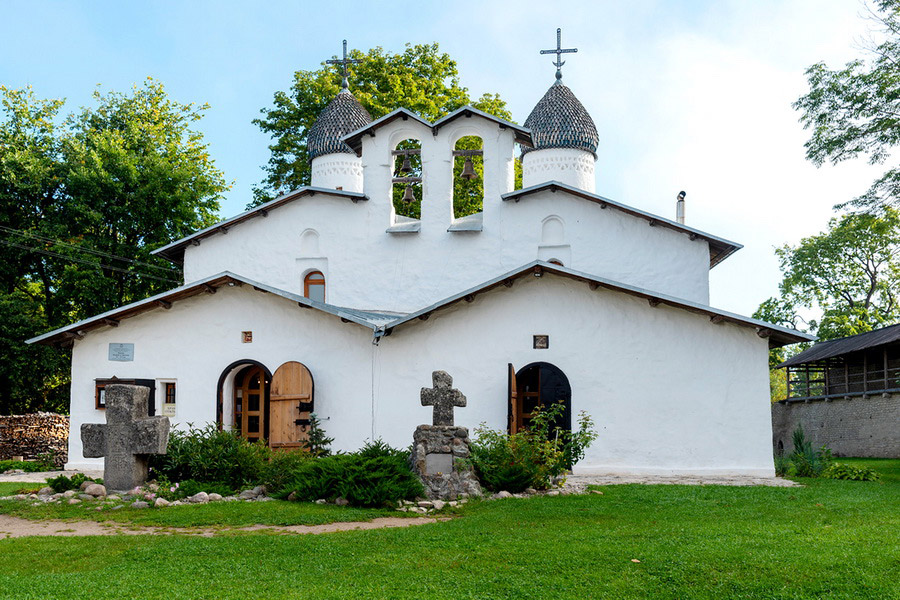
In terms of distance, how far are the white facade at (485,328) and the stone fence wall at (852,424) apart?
12.5 meters

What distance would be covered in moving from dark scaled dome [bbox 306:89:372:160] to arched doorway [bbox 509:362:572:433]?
40.7 feet

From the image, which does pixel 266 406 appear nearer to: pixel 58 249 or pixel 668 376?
pixel 668 376

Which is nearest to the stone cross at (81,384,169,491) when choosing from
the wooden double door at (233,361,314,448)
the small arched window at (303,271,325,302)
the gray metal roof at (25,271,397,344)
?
the wooden double door at (233,361,314,448)

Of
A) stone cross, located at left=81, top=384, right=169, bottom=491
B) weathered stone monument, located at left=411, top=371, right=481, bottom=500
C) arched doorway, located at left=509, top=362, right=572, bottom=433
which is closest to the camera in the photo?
weathered stone monument, located at left=411, top=371, right=481, bottom=500

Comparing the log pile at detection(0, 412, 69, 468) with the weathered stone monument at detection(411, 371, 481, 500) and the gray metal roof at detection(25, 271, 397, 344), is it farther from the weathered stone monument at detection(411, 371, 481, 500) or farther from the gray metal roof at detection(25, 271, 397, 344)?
the weathered stone monument at detection(411, 371, 481, 500)

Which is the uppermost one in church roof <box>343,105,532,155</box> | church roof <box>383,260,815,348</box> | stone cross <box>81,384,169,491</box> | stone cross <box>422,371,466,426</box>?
church roof <box>343,105,532,155</box>

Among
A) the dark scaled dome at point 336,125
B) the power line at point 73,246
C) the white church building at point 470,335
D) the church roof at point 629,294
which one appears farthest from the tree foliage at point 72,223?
the church roof at point 629,294

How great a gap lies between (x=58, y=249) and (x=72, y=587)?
23606 millimetres

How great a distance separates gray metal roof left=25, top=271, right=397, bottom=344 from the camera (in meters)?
16.6

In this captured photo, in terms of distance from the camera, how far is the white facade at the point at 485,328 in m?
16.0

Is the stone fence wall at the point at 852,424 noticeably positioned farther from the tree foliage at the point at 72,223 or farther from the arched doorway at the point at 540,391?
the tree foliage at the point at 72,223

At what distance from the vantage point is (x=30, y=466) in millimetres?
18562

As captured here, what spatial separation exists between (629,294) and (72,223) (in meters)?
20.8

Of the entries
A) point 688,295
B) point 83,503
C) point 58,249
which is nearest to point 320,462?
point 83,503
